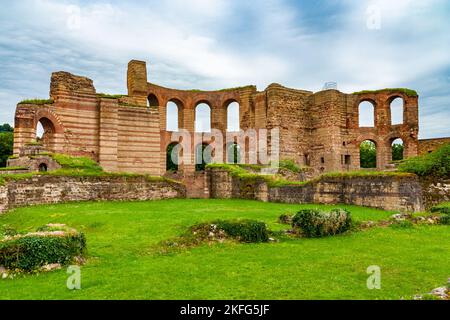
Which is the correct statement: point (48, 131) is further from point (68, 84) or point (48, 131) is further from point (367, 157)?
point (367, 157)

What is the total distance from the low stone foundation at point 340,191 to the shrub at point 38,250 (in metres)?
12.4

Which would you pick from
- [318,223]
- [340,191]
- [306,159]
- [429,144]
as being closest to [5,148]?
[306,159]

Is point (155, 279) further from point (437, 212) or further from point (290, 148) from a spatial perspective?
point (290, 148)

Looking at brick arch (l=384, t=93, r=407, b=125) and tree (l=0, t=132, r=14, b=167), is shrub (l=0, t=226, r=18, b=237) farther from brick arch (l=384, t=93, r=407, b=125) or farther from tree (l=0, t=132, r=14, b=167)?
tree (l=0, t=132, r=14, b=167)

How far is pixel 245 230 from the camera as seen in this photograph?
418 inches

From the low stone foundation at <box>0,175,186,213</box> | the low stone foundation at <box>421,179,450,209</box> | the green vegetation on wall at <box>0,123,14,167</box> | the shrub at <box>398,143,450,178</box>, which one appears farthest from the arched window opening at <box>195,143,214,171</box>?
the low stone foundation at <box>421,179,450,209</box>

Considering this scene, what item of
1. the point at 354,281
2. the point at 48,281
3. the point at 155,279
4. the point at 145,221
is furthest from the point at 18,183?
the point at 354,281

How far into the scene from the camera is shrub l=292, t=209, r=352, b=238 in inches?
447

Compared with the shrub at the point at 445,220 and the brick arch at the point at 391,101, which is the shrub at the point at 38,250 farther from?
the brick arch at the point at 391,101

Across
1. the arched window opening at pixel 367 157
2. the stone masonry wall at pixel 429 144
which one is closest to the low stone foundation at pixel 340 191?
the stone masonry wall at pixel 429 144

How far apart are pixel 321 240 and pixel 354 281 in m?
3.89

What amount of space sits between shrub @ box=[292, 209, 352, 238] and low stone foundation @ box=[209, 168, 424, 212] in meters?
5.64

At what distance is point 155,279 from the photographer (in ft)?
23.2

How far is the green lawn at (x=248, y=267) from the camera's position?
21.1ft
